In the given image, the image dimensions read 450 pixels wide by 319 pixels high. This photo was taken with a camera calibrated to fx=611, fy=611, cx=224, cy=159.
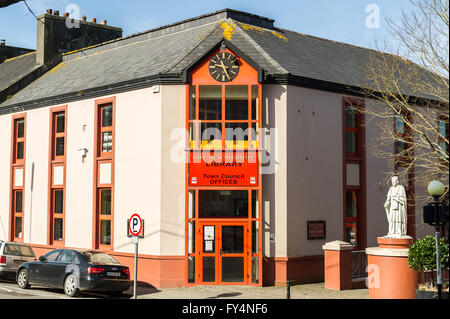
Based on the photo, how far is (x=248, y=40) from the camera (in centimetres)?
2253

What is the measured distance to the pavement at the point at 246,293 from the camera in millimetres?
18031

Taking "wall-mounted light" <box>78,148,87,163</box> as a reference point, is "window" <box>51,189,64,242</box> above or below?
below

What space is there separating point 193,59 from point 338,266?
8522 mm

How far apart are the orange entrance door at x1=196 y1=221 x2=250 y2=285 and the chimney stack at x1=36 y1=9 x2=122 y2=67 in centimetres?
1529

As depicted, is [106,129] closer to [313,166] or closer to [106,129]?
[106,129]

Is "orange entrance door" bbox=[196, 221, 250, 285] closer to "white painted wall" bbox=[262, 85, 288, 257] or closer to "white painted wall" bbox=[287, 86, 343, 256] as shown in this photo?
"white painted wall" bbox=[262, 85, 288, 257]

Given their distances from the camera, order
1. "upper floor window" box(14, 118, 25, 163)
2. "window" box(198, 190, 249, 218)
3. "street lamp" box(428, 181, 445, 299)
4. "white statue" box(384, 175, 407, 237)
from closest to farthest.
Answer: "street lamp" box(428, 181, 445, 299) < "white statue" box(384, 175, 407, 237) < "window" box(198, 190, 249, 218) < "upper floor window" box(14, 118, 25, 163)

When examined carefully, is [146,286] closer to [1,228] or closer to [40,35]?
[1,228]

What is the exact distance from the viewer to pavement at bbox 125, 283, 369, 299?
1803 centimetres

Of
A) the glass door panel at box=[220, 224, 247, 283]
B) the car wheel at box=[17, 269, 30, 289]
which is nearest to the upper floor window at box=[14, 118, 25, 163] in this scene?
the car wheel at box=[17, 269, 30, 289]

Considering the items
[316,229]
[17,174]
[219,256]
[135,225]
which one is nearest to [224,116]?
[219,256]

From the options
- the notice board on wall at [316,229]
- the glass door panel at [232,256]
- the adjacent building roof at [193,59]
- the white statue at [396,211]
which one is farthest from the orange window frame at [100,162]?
the white statue at [396,211]

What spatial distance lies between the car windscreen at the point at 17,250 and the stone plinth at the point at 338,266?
10518 mm

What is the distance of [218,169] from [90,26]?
54.1ft
